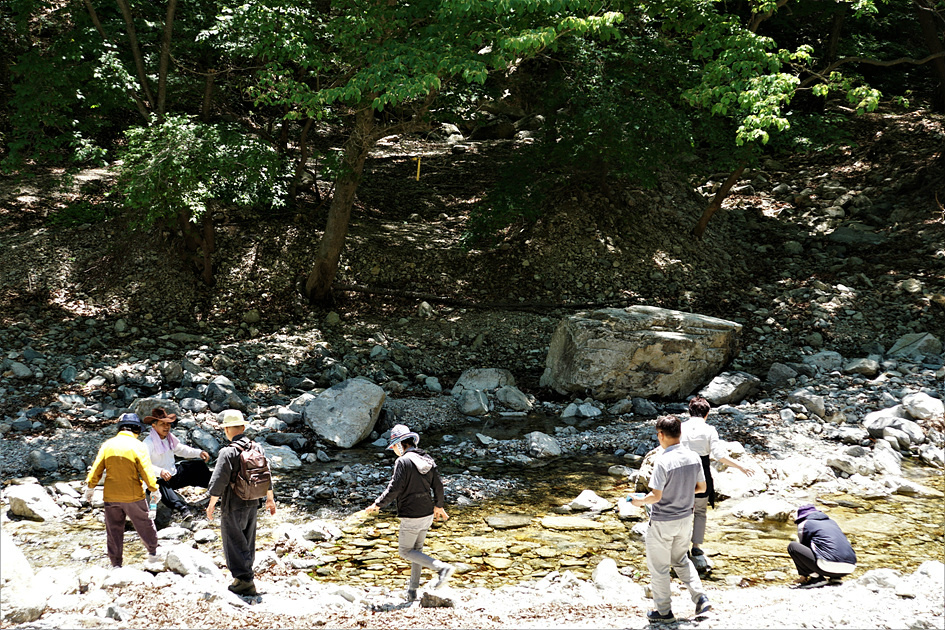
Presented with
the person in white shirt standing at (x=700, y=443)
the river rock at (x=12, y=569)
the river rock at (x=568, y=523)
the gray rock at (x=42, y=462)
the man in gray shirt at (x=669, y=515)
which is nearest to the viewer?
the river rock at (x=12, y=569)

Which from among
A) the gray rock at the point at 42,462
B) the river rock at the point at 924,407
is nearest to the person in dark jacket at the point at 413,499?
the gray rock at the point at 42,462

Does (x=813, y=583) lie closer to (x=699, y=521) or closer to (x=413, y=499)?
(x=699, y=521)

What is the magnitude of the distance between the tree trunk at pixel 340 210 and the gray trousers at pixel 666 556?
9153 millimetres

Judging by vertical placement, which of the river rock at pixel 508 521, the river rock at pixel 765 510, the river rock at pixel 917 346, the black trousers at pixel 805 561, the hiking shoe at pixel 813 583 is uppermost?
the river rock at pixel 917 346

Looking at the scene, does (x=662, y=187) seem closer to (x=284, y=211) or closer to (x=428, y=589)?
(x=284, y=211)

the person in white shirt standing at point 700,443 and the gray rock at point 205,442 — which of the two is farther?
the gray rock at point 205,442

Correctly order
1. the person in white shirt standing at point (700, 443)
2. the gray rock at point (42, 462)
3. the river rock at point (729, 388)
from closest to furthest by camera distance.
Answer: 1. the person in white shirt standing at point (700, 443)
2. the gray rock at point (42, 462)
3. the river rock at point (729, 388)

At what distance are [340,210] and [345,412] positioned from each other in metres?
4.98

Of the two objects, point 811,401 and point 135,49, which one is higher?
point 135,49

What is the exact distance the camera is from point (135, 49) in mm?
11922

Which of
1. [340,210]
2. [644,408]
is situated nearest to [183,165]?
[340,210]

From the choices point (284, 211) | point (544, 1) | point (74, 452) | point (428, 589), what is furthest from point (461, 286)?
point (428, 589)

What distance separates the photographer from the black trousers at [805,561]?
216 inches

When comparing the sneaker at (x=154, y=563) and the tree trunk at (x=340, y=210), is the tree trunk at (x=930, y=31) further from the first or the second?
the sneaker at (x=154, y=563)
